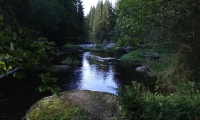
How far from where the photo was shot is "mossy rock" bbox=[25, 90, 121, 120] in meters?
5.19

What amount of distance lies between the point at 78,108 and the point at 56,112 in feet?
1.93

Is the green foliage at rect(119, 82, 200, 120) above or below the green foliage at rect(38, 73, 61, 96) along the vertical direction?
below

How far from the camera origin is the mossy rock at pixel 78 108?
5.19m

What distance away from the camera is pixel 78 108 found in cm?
545

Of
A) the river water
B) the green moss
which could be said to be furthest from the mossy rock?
the river water

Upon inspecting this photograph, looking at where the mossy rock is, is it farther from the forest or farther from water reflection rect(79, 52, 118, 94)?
water reflection rect(79, 52, 118, 94)

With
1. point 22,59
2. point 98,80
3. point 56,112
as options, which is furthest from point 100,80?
point 22,59

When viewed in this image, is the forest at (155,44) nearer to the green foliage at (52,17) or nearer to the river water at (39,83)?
the green foliage at (52,17)

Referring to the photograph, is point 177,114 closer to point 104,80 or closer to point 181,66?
point 181,66

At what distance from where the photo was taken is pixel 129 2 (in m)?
5.42

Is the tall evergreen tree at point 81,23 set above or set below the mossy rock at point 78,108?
above

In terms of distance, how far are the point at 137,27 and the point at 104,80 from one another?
8.73 metres

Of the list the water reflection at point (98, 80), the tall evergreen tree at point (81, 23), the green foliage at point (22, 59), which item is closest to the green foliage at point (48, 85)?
the green foliage at point (22, 59)

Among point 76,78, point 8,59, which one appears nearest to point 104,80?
point 76,78
